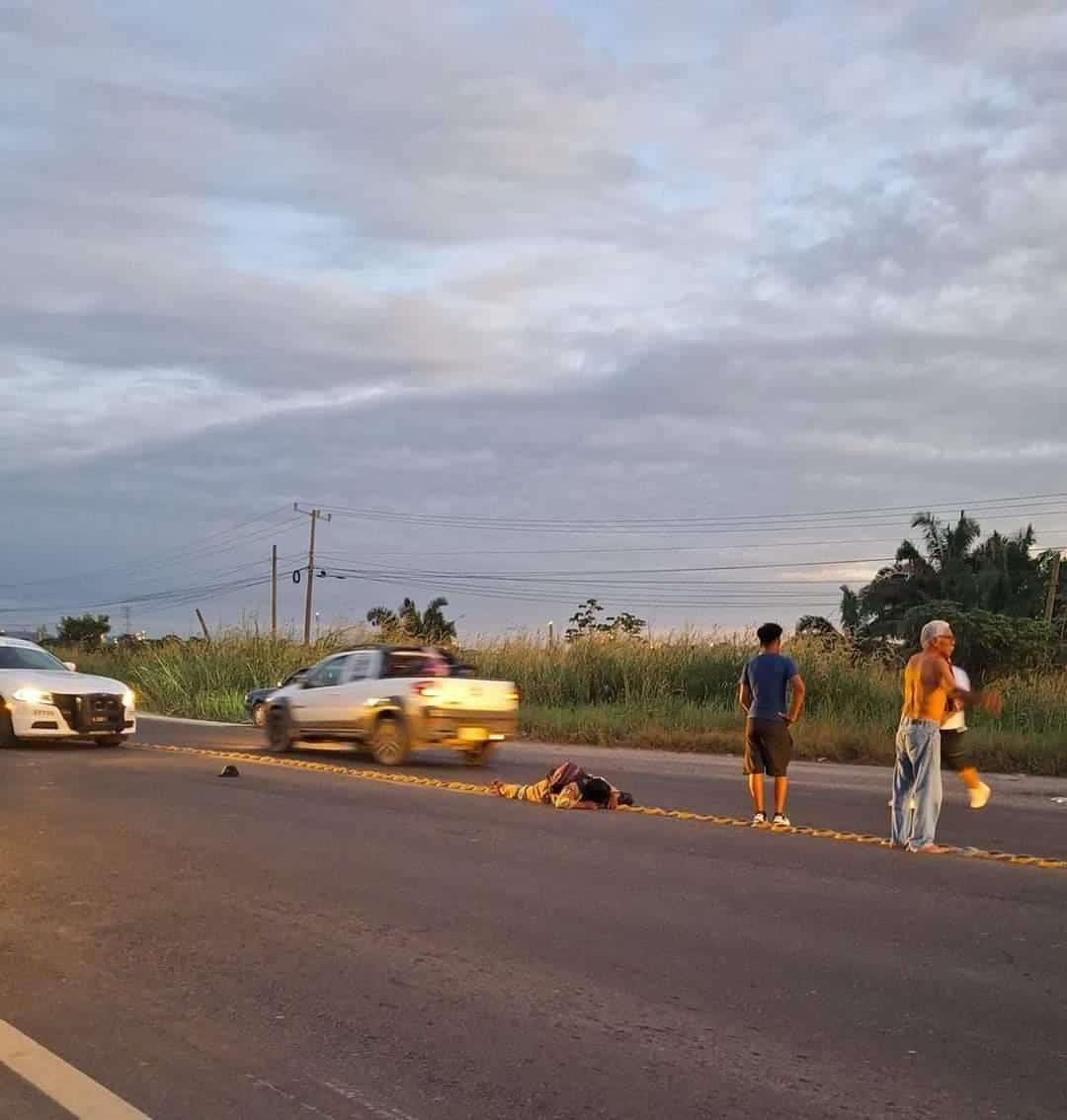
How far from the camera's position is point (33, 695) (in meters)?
19.2

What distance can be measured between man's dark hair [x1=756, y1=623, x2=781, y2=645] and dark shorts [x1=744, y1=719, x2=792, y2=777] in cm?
75

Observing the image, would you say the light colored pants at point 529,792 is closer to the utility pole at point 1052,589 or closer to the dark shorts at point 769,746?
the dark shorts at point 769,746

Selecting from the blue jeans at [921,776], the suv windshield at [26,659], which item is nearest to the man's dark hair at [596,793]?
the blue jeans at [921,776]

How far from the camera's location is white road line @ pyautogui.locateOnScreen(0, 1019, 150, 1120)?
16.0 feet

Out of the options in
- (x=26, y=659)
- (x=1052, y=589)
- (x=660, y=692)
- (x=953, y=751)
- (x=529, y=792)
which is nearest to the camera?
(x=953, y=751)

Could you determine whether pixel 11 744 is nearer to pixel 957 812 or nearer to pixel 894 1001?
pixel 957 812

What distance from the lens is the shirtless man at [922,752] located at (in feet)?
35.0

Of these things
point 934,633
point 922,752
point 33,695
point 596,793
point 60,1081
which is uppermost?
point 934,633

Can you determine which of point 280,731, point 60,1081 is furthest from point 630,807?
point 60,1081

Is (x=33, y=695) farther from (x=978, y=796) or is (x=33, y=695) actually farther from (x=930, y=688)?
(x=930, y=688)

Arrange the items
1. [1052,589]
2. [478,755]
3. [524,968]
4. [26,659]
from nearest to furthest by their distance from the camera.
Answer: [524,968] → [478,755] → [26,659] → [1052,589]

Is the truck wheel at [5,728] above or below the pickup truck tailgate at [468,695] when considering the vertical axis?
below

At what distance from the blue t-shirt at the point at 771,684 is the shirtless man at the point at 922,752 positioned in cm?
148

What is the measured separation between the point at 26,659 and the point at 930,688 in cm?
1480
